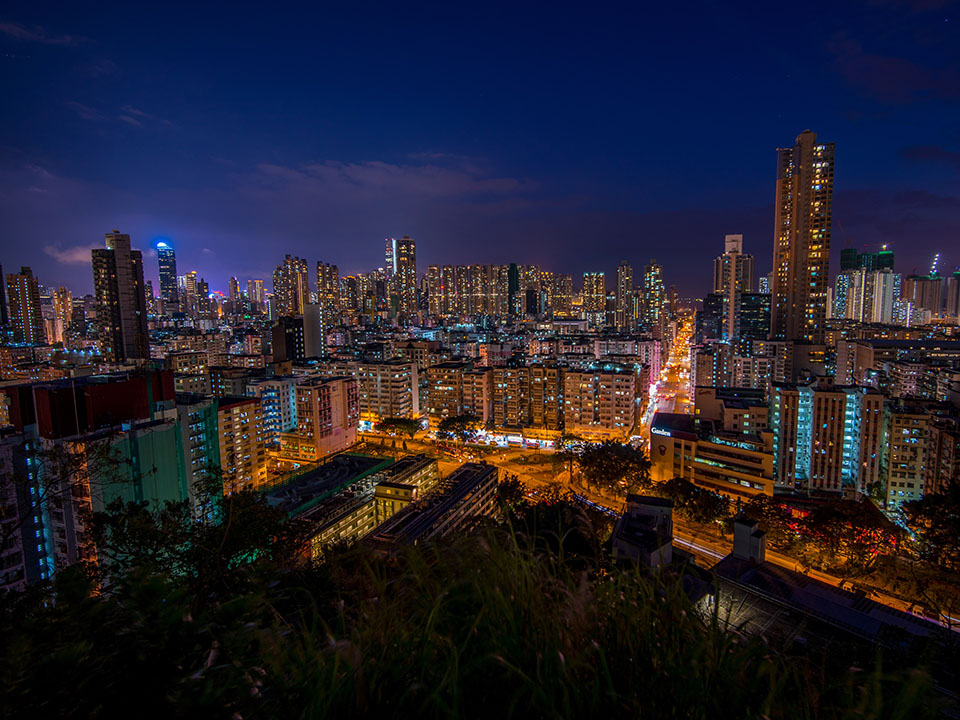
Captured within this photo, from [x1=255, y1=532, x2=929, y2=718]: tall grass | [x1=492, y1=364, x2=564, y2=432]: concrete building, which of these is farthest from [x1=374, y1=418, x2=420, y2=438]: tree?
[x1=255, y1=532, x2=929, y2=718]: tall grass

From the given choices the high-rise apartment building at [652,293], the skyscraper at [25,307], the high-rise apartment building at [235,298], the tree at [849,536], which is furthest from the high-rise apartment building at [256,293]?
the tree at [849,536]

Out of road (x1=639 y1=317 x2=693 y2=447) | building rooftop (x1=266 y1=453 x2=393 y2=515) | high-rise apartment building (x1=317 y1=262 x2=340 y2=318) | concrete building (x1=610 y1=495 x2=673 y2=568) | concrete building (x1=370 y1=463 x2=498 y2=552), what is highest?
high-rise apartment building (x1=317 y1=262 x2=340 y2=318)

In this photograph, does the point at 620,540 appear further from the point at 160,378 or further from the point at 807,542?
the point at 160,378

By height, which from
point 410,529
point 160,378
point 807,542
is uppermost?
point 160,378

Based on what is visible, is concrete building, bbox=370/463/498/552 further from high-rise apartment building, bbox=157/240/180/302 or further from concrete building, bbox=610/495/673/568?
high-rise apartment building, bbox=157/240/180/302

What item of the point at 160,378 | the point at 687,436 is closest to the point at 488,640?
the point at 160,378

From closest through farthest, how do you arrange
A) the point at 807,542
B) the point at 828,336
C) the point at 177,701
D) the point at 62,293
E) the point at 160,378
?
the point at 177,701 → the point at 160,378 → the point at 807,542 → the point at 828,336 → the point at 62,293

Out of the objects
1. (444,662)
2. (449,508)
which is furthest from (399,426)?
(444,662)
